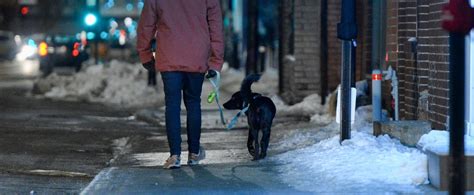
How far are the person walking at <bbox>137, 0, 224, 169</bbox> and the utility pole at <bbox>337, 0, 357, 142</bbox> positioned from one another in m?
1.22

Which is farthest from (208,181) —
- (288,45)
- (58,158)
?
(288,45)

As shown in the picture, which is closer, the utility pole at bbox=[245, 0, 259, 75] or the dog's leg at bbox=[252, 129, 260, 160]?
the dog's leg at bbox=[252, 129, 260, 160]

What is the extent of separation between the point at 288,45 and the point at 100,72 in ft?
23.1

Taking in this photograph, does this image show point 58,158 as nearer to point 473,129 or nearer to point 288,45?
point 473,129

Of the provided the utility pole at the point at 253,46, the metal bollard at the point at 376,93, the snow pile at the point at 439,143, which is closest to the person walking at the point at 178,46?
the snow pile at the point at 439,143

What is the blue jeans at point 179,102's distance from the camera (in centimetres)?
826

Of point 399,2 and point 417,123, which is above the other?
point 399,2

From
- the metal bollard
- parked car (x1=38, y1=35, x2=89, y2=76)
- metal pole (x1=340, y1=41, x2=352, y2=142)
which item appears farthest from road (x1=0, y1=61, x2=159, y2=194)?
parked car (x1=38, y1=35, x2=89, y2=76)

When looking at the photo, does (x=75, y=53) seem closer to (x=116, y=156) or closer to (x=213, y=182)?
(x=116, y=156)

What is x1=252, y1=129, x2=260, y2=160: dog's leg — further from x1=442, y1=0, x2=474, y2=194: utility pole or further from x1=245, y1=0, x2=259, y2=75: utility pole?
x1=245, y1=0, x2=259, y2=75: utility pole

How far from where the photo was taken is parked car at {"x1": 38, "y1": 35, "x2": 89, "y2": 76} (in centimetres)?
3356

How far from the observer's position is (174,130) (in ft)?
27.5

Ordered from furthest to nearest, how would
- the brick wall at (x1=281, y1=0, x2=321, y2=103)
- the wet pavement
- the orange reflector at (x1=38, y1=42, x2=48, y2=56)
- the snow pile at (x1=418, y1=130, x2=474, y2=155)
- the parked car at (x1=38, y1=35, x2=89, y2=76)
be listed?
1. the orange reflector at (x1=38, y1=42, x2=48, y2=56)
2. the parked car at (x1=38, y1=35, x2=89, y2=76)
3. the brick wall at (x1=281, y1=0, x2=321, y2=103)
4. the wet pavement
5. the snow pile at (x1=418, y1=130, x2=474, y2=155)

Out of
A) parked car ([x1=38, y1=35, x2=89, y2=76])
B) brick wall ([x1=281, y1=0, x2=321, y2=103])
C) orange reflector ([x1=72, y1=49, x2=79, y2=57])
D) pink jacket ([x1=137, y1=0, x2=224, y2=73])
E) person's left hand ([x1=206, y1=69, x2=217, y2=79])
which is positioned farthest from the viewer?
orange reflector ([x1=72, y1=49, x2=79, y2=57])
